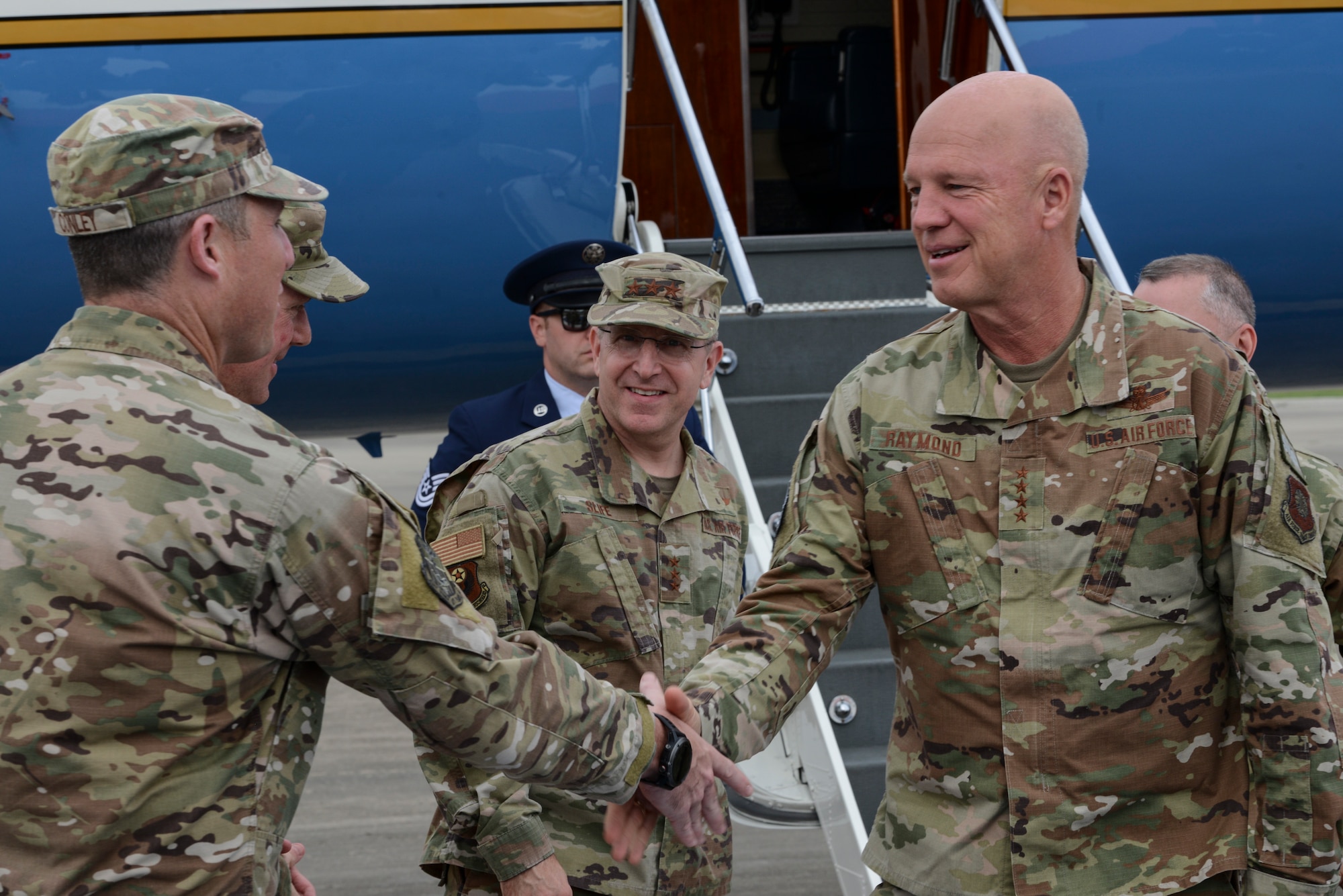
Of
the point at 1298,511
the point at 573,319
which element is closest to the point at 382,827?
the point at 573,319

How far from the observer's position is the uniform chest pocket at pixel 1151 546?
177cm

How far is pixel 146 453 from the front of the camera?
53.2 inches

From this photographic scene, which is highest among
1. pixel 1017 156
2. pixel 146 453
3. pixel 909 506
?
pixel 1017 156

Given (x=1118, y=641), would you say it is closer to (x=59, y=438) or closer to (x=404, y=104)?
(x=59, y=438)

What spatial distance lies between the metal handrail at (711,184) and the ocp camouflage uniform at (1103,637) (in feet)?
5.98

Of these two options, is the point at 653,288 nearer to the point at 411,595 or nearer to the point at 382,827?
the point at 411,595

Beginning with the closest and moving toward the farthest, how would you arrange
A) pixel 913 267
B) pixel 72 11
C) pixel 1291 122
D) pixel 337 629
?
pixel 337 629
pixel 72 11
pixel 913 267
pixel 1291 122

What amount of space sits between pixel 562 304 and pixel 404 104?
1.59 m

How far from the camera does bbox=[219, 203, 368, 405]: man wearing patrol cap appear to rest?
229 centimetres

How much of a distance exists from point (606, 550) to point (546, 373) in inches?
45.2

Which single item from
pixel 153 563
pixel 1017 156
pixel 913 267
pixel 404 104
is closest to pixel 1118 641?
pixel 1017 156

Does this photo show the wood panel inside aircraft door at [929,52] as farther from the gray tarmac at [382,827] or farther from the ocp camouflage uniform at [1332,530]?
the ocp camouflage uniform at [1332,530]

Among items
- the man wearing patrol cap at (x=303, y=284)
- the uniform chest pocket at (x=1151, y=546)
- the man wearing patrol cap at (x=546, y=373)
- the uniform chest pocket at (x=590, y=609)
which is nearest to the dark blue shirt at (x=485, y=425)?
the man wearing patrol cap at (x=546, y=373)

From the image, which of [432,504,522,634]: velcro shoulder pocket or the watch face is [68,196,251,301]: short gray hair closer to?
[432,504,522,634]: velcro shoulder pocket
